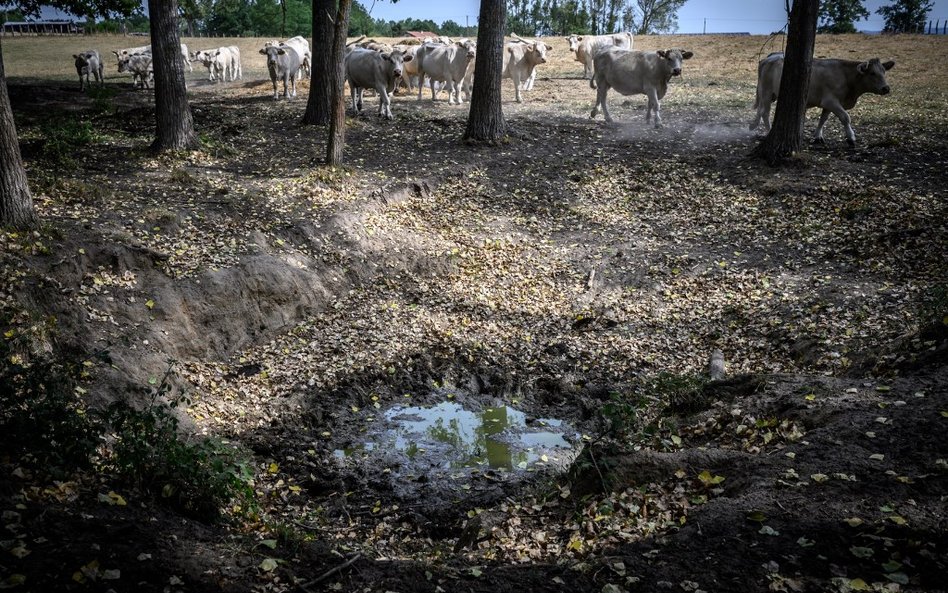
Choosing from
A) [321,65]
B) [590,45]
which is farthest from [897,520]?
[590,45]

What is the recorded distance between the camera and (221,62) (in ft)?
105

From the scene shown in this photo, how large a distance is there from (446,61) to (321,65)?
7.40m

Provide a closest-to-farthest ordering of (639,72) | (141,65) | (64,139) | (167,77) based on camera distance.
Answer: (167,77) < (64,139) < (639,72) < (141,65)

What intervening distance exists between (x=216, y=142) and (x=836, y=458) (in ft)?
46.0

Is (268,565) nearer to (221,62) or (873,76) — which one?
(873,76)

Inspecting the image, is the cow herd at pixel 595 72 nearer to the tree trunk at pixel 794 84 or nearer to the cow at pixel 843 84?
the cow at pixel 843 84

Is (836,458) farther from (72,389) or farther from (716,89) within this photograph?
(716,89)

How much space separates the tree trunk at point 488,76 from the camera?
16.9m

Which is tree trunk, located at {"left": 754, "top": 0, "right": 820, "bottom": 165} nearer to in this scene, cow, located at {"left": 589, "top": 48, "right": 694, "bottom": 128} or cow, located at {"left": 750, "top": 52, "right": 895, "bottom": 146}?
cow, located at {"left": 750, "top": 52, "right": 895, "bottom": 146}

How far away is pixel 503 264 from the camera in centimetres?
1308

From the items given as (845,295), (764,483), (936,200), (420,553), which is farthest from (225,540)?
(936,200)

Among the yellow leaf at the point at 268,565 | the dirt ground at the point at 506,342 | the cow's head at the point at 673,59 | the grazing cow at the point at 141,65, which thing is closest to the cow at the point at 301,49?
the grazing cow at the point at 141,65

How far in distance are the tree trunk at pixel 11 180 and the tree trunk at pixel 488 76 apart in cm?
1051

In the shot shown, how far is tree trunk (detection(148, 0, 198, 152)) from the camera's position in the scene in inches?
546
